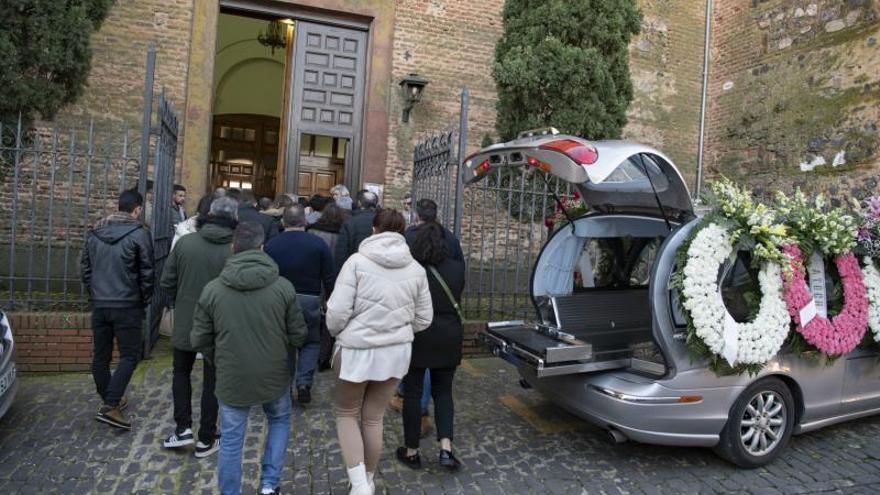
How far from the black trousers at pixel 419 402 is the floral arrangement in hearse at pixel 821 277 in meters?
2.51

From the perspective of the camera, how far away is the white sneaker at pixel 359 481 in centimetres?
342

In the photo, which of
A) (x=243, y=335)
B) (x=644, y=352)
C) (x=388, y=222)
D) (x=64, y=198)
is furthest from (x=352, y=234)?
(x=64, y=198)

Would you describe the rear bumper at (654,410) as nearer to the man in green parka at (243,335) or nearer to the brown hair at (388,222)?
the brown hair at (388,222)

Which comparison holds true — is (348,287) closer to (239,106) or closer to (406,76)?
(406,76)

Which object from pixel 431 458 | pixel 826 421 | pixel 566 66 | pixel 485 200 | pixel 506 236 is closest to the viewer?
pixel 431 458

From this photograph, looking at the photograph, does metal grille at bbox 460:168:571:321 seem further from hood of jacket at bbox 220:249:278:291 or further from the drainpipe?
the drainpipe

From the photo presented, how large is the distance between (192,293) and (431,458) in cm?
207

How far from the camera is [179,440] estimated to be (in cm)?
405

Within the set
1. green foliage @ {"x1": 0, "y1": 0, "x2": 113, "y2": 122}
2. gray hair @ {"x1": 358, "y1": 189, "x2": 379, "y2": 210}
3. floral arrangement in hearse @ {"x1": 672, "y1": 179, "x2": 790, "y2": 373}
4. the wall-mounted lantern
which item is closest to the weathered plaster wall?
the wall-mounted lantern

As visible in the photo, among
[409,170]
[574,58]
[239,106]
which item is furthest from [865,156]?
[239,106]

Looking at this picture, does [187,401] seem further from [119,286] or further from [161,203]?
[161,203]

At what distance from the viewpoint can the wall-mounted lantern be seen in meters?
9.62

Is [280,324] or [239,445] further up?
Result: [280,324]

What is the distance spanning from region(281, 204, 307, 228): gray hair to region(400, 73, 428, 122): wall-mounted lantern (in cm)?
531
